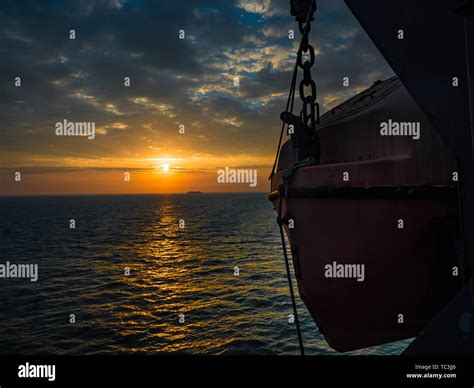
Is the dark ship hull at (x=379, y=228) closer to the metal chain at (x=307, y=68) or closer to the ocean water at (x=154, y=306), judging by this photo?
the metal chain at (x=307, y=68)

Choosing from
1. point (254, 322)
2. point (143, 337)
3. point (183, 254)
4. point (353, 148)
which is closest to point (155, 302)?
point (143, 337)

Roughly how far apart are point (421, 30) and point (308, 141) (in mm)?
1730

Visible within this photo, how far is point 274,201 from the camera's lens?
5688mm

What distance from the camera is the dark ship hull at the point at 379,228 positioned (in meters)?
2.94

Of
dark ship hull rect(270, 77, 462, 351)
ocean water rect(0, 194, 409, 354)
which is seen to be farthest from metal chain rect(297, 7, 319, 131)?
ocean water rect(0, 194, 409, 354)

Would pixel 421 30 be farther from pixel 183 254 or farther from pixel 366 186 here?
pixel 183 254

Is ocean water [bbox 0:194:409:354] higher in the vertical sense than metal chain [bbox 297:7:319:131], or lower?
lower

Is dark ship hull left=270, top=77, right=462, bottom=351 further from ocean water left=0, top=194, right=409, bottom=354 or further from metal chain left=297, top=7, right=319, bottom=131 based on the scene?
ocean water left=0, top=194, right=409, bottom=354

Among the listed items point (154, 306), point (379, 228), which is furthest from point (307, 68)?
point (154, 306)

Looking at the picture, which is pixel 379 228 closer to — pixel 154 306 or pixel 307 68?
pixel 307 68

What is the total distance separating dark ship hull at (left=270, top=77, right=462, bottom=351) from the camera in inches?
116

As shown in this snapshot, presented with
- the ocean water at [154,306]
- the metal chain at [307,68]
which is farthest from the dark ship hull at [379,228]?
the ocean water at [154,306]

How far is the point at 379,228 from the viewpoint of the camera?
3162 mm

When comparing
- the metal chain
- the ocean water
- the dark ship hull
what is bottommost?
the ocean water
